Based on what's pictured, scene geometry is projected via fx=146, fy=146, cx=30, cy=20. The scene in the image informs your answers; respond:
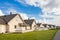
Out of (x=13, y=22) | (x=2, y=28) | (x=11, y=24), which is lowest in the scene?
(x=2, y=28)

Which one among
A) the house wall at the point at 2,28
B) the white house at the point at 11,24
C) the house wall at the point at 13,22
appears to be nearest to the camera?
the house wall at the point at 2,28

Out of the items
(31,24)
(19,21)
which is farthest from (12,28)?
(31,24)

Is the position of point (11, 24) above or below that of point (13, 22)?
below

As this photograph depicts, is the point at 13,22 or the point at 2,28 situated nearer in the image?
the point at 2,28

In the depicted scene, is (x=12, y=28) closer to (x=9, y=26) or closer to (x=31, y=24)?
(x=9, y=26)

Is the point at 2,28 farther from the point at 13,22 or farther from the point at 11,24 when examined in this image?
the point at 13,22

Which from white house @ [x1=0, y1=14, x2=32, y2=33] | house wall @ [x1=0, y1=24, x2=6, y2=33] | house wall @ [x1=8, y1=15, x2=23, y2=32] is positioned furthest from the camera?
house wall @ [x1=8, y1=15, x2=23, y2=32]

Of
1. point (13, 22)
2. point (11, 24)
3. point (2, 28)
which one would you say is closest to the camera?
point (2, 28)

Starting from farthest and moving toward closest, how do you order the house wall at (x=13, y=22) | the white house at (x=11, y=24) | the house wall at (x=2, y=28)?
the house wall at (x=13, y=22) < the white house at (x=11, y=24) < the house wall at (x=2, y=28)

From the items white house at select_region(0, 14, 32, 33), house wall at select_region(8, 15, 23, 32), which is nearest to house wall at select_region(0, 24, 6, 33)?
white house at select_region(0, 14, 32, 33)

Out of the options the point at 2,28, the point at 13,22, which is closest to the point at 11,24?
the point at 13,22

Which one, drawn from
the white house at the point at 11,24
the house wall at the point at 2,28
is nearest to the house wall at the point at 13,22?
the white house at the point at 11,24

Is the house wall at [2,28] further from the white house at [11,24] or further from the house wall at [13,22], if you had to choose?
the house wall at [13,22]

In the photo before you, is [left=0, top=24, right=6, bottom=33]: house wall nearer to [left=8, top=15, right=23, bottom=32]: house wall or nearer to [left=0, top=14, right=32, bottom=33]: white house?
[left=0, top=14, right=32, bottom=33]: white house
